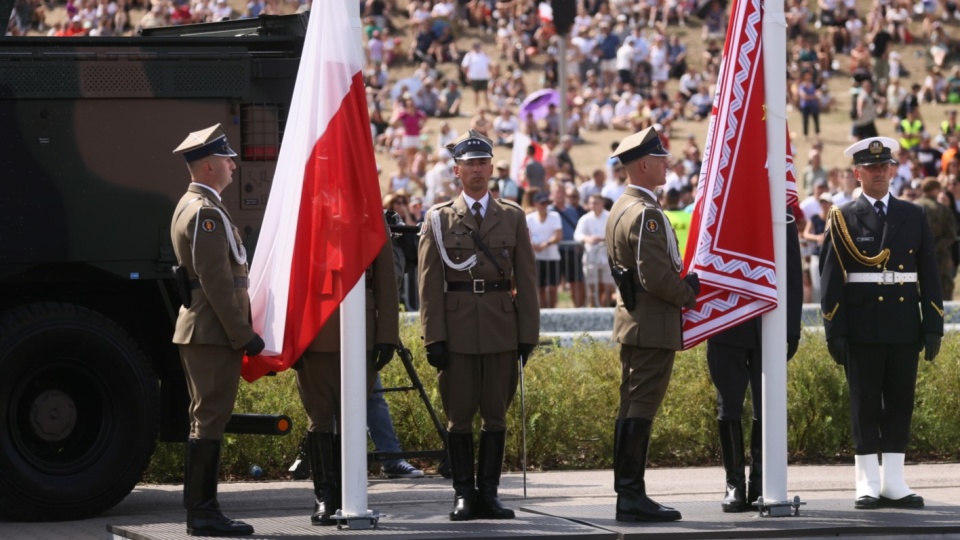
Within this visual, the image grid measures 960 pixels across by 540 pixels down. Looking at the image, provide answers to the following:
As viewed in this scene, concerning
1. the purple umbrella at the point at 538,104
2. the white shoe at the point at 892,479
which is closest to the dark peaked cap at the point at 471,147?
the white shoe at the point at 892,479

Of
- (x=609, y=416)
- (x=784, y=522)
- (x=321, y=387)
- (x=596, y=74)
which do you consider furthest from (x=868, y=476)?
(x=596, y=74)

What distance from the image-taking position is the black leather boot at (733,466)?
8.61m

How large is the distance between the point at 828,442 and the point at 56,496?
17.1 ft

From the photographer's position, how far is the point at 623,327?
27.7 feet

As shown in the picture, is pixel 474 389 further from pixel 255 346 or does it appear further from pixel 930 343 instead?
pixel 930 343

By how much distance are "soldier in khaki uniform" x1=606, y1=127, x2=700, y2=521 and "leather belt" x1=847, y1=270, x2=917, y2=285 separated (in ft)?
3.62

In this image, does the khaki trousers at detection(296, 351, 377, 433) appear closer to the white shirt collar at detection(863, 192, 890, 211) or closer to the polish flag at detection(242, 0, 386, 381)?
the polish flag at detection(242, 0, 386, 381)

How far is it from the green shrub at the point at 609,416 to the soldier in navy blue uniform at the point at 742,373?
7.53ft

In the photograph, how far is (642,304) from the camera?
27.5ft

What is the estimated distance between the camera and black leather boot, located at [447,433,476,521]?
8.42 m

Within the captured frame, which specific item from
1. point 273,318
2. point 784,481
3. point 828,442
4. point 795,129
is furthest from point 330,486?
point 795,129

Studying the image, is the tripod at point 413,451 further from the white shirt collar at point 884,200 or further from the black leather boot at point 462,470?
the white shirt collar at point 884,200

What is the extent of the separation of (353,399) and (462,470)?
924mm

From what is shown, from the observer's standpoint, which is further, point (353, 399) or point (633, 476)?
point (633, 476)
